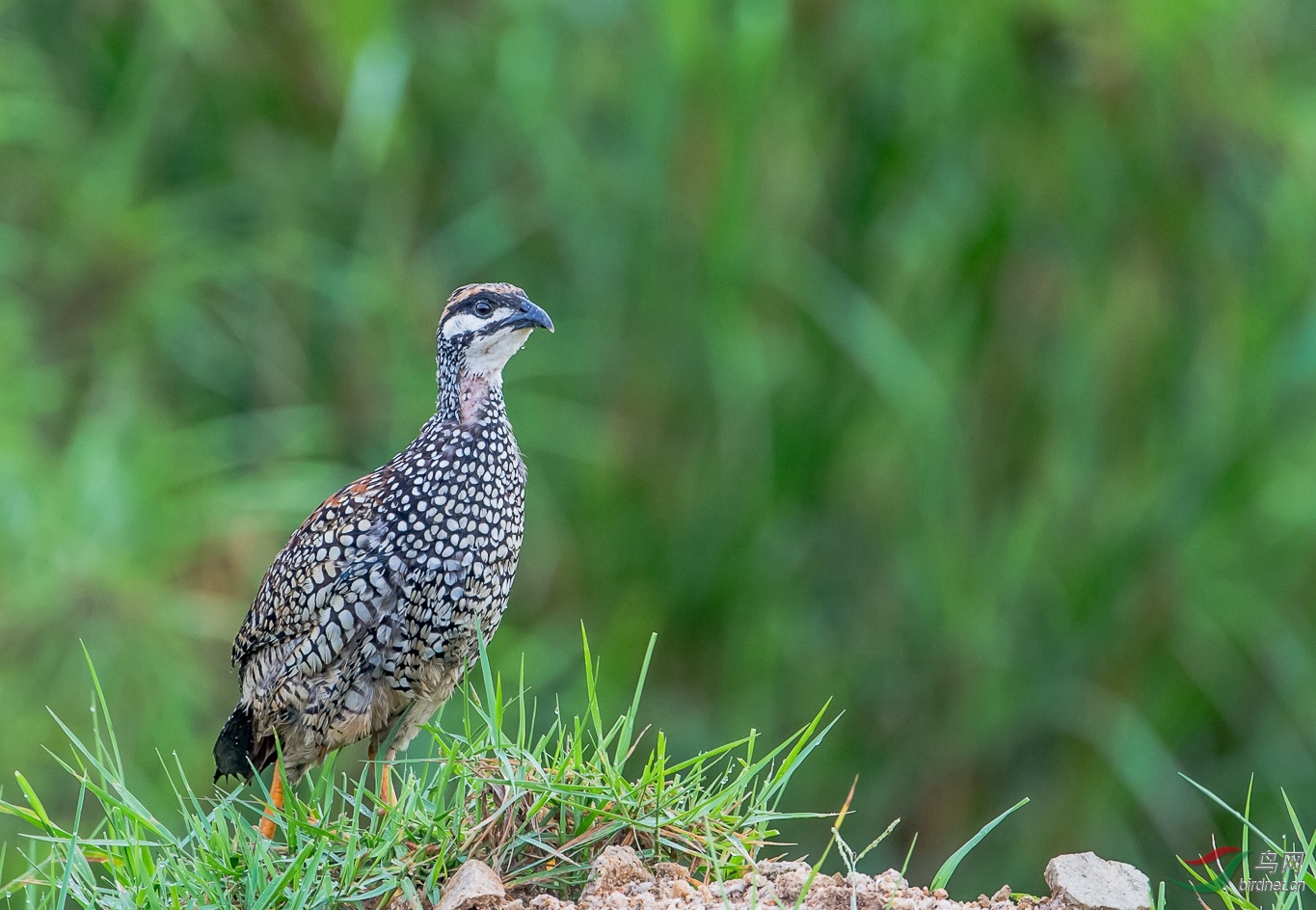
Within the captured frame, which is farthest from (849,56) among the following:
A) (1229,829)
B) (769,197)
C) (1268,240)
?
(1229,829)

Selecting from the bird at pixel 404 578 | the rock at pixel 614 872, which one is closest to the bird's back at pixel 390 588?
the bird at pixel 404 578

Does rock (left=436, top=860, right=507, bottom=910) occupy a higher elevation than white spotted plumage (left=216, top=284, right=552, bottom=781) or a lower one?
lower

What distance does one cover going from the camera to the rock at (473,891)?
9.16 ft

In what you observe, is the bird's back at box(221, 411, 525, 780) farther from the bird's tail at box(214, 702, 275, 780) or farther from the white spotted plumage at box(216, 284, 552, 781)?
the bird's tail at box(214, 702, 275, 780)

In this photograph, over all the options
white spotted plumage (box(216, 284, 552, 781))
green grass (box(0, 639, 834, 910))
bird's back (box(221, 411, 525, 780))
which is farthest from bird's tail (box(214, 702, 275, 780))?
green grass (box(0, 639, 834, 910))

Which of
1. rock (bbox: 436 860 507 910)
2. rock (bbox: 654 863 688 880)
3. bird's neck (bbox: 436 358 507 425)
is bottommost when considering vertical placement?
rock (bbox: 654 863 688 880)

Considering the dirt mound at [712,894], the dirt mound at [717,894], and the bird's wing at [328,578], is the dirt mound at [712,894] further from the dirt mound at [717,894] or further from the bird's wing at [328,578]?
the bird's wing at [328,578]

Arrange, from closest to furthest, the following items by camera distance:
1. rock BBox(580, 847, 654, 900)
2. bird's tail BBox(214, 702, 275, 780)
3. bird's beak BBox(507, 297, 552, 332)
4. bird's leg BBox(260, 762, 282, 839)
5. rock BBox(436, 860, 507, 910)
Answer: rock BBox(436, 860, 507, 910), rock BBox(580, 847, 654, 900), bird's leg BBox(260, 762, 282, 839), bird's beak BBox(507, 297, 552, 332), bird's tail BBox(214, 702, 275, 780)

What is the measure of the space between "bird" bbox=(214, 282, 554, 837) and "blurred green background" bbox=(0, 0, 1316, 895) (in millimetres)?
2796

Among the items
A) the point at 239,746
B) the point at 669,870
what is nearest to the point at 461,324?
the point at 239,746

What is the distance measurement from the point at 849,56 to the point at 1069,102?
997 millimetres

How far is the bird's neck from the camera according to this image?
3992 millimetres

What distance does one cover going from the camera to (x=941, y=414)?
6.93 m

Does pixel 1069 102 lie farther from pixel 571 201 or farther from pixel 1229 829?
pixel 1229 829
